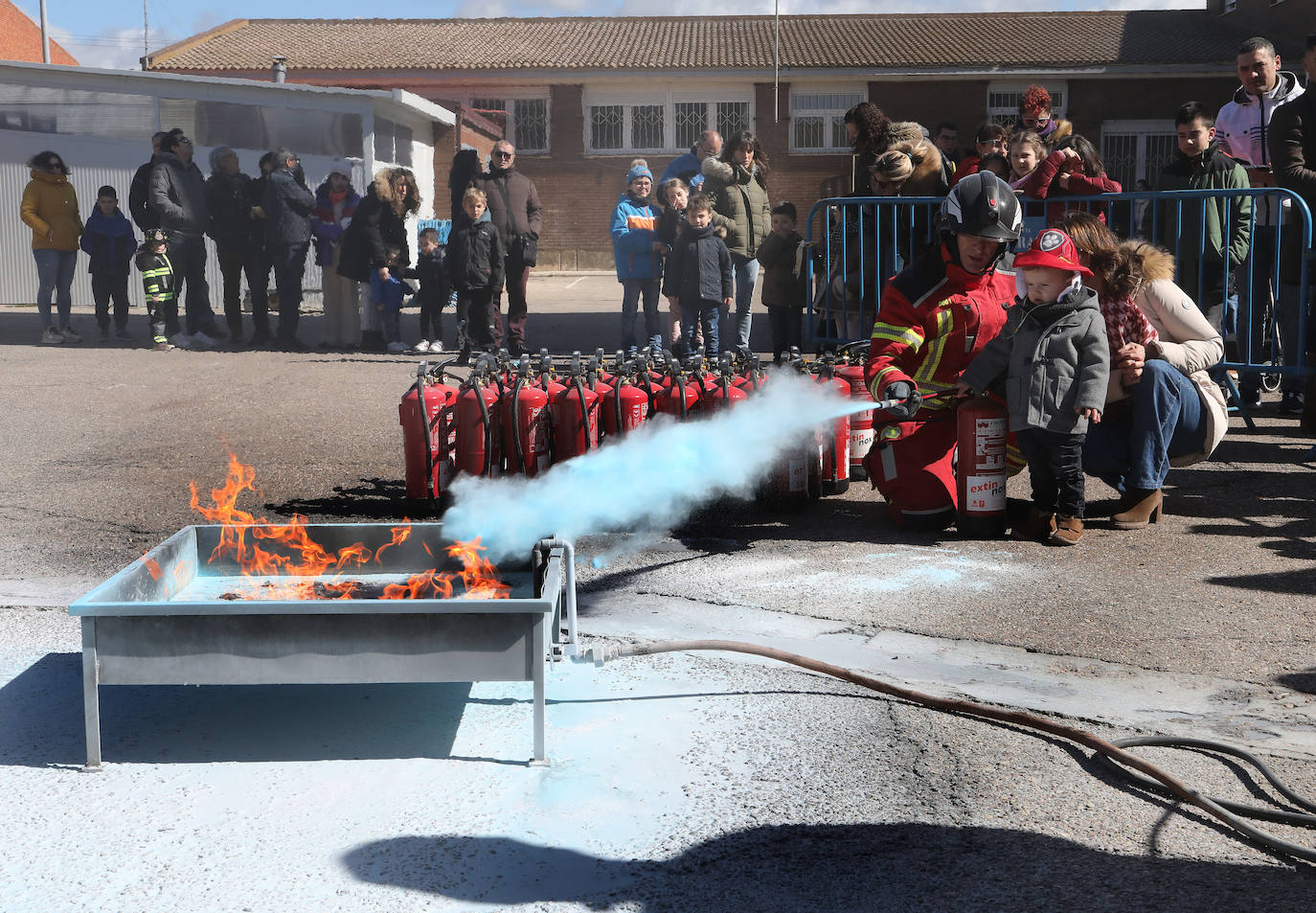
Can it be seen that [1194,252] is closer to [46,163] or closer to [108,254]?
[108,254]

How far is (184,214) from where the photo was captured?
15633 mm

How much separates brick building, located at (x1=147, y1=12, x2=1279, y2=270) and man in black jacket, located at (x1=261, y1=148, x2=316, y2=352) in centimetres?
1820

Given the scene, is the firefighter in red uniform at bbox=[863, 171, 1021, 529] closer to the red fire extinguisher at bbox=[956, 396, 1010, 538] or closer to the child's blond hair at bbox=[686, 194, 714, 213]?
the red fire extinguisher at bbox=[956, 396, 1010, 538]

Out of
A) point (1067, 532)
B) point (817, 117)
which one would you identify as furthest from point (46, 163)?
point (817, 117)

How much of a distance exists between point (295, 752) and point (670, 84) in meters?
32.3

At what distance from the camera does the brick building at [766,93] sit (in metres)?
33.6

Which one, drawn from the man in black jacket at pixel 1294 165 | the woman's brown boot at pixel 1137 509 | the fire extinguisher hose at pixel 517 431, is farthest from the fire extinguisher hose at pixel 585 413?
the man in black jacket at pixel 1294 165

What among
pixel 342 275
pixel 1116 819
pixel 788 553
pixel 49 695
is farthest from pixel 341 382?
pixel 1116 819

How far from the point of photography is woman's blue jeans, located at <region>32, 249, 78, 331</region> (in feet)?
52.3

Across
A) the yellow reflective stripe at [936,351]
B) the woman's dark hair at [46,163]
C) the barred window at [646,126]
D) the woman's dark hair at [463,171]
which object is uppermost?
the barred window at [646,126]

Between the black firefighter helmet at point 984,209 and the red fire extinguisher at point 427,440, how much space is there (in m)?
2.89

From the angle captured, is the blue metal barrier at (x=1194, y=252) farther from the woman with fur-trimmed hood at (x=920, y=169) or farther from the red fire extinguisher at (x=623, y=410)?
the red fire extinguisher at (x=623, y=410)

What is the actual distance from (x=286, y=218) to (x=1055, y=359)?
448 inches

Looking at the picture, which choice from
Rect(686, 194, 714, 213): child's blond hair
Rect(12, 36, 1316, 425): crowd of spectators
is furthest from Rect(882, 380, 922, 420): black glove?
Rect(686, 194, 714, 213): child's blond hair
